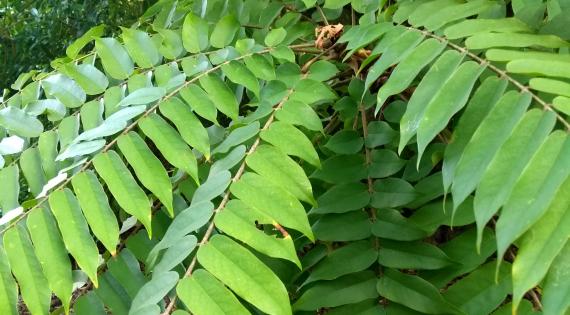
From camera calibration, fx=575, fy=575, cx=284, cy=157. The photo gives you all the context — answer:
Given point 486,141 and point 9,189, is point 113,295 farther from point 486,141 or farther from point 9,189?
point 486,141

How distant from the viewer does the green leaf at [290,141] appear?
36.1 inches

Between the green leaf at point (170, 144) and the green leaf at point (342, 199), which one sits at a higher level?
the green leaf at point (170, 144)

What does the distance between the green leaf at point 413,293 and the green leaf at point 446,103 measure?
0.22 m

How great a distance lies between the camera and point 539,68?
74cm

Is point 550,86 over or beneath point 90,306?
over

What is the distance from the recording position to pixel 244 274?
0.76 m

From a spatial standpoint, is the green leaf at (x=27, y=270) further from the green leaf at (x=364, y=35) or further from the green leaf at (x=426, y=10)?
the green leaf at (x=426, y=10)

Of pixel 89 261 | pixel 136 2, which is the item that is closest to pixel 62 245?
pixel 89 261

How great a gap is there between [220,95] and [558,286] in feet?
2.21

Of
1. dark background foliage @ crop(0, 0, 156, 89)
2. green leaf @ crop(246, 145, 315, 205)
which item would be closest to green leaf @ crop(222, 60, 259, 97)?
green leaf @ crop(246, 145, 315, 205)

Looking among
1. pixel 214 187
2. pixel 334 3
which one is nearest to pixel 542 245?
pixel 214 187

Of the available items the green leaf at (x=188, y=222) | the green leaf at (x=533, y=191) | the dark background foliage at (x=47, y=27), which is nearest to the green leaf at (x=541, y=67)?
the green leaf at (x=533, y=191)

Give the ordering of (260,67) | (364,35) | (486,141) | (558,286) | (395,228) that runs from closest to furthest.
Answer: (558,286) < (486,141) < (395,228) < (364,35) < (260,67)

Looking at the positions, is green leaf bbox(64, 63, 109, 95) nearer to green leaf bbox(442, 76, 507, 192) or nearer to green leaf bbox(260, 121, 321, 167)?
green leaf bbox(260, 121, 321, 167)
